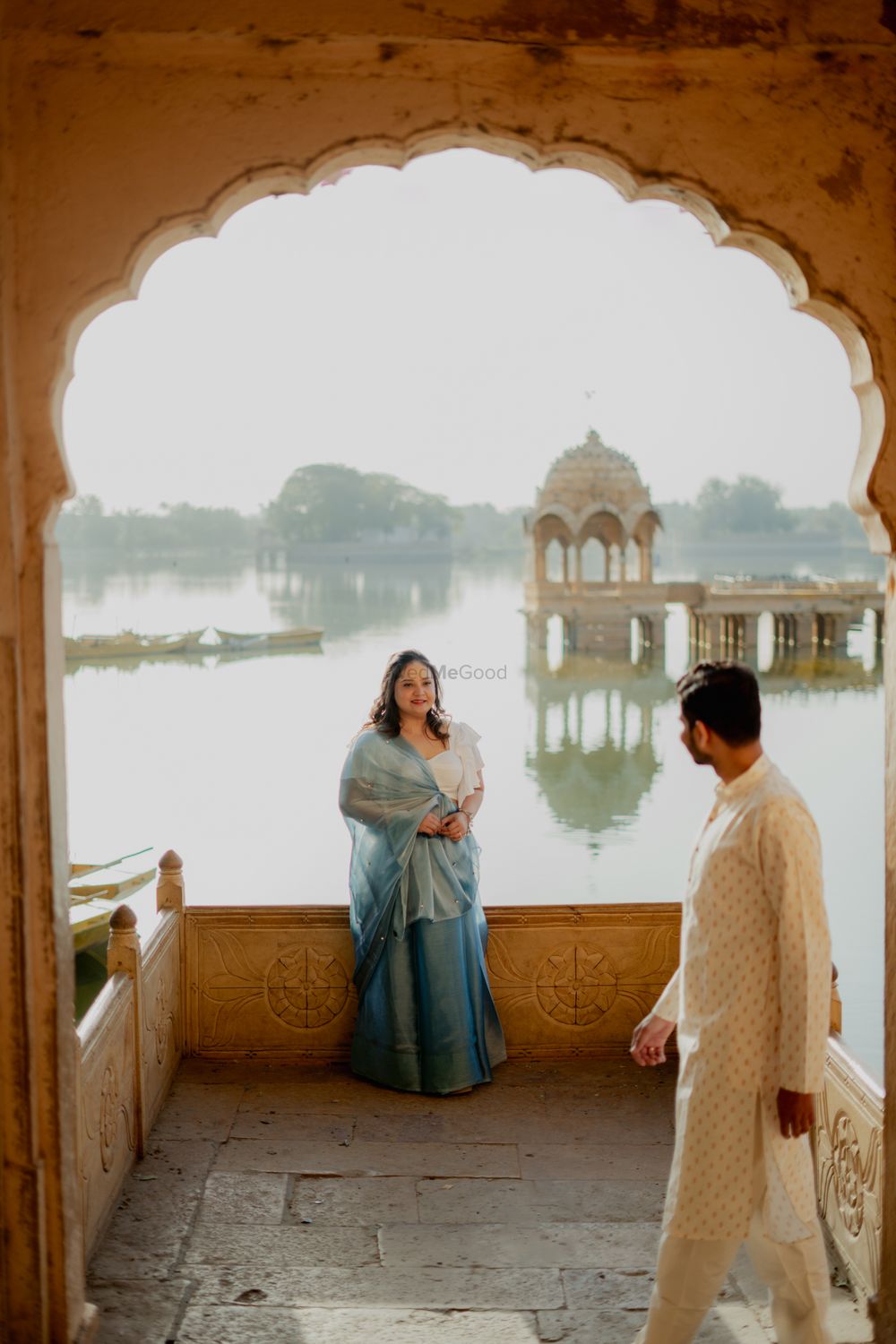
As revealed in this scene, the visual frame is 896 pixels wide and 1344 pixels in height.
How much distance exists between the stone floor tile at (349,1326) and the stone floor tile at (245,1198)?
36cm

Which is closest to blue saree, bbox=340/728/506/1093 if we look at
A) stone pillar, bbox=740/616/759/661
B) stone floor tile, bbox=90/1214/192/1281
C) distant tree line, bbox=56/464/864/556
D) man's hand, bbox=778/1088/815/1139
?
stone floor tile, bbox=90/1214/192/1281

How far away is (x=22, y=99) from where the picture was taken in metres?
2.14

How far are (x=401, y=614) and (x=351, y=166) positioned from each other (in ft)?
162

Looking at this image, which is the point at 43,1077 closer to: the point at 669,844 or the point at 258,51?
the point at 258,51

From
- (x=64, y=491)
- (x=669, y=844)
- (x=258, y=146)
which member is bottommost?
(x=669, y=844)

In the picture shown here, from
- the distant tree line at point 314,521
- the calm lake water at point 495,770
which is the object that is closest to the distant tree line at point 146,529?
the distant tree line at point 314,521

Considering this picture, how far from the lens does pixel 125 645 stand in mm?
35156

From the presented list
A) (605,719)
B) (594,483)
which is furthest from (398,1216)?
(594,483)

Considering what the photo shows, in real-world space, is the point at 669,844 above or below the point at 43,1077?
below

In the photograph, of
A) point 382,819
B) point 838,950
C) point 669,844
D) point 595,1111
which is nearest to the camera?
point 595,1111

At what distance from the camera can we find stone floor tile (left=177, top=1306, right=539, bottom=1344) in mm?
2348

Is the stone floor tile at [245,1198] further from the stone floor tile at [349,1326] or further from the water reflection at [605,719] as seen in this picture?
the water reflection at [605,719]

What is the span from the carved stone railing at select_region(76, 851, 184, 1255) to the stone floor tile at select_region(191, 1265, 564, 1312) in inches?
11.6

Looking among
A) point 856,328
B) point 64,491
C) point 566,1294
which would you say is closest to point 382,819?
point 566,1294
